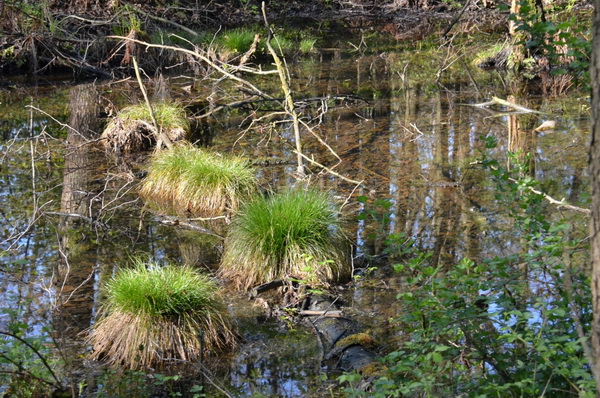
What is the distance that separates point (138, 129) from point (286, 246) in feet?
17.1

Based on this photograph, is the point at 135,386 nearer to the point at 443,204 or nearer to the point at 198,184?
the point at 198,184

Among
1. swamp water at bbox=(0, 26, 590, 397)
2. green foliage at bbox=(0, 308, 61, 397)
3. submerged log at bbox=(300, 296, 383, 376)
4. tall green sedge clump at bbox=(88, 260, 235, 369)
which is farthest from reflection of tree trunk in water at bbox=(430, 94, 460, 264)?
green foliage at bbox=(0, 308, 61, 397)

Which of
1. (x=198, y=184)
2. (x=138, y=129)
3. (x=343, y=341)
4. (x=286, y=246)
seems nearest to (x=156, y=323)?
(x=343, y=341)

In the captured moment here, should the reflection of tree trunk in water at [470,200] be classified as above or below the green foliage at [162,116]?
below

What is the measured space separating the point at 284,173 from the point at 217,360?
15.1 ft

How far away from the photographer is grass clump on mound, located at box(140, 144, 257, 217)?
8.27m

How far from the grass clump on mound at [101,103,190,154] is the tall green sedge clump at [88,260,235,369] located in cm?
544

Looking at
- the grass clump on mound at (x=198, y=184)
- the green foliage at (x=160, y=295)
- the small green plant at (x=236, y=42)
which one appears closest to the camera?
the green foliage at (x=160, y=295)

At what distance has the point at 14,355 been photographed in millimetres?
4488

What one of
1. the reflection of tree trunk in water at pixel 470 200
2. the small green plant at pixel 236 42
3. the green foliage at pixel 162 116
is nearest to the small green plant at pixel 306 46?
the small green plant at pixel 236 42

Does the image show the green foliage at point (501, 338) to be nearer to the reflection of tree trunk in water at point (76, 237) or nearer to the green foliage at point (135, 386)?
the green foliage at point (135, 386)

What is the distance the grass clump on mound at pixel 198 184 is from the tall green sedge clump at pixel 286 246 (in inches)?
58.5

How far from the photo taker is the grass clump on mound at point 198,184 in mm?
8266

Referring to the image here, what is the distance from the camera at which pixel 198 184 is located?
8422 millimetres
